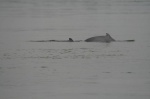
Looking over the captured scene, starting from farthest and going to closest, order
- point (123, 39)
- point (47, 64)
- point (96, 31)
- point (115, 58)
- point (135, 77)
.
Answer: point (96, 31) < point (123, 39) < point (115, 58) < point (47, 64) < point (135, 77)

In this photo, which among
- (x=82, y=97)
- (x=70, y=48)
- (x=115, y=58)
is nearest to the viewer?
(x=82, y=97)

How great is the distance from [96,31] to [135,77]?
14.5 meters

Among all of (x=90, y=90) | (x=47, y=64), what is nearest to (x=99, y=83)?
(x=90, y=90)

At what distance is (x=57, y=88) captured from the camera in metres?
15.6

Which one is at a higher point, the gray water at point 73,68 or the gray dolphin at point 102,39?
the gray dolphin at point 102,39

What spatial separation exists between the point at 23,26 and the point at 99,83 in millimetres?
20272

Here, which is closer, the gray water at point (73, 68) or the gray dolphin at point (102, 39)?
the gray water at point (73, 68)

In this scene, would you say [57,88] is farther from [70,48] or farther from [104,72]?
[70,48]

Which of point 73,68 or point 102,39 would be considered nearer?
point 73,68

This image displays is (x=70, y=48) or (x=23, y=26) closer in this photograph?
(x=70, y=48)

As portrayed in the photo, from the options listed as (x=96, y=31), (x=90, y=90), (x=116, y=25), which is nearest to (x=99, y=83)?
(x=90, y=90)

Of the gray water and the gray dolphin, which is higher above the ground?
the gray dolphin

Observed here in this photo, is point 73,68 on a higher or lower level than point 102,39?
lower

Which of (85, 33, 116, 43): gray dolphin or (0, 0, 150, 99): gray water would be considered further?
(85, 33, 116, 43): gray dolphin
